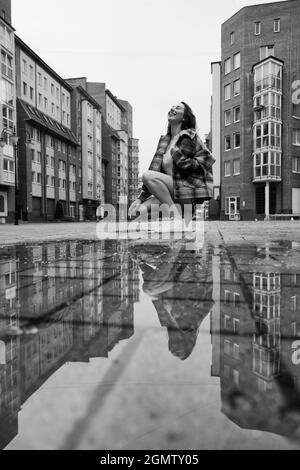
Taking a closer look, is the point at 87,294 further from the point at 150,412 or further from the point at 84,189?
the point at 84,189

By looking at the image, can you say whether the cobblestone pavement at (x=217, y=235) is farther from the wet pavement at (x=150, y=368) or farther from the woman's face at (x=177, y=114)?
the wet pavement at (x=150, y=368)

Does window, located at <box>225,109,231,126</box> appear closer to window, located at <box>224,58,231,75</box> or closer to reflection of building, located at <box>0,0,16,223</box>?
window, located at <box>224,58,231,75</box>

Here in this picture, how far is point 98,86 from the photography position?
6969cm

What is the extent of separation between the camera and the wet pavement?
622 mm

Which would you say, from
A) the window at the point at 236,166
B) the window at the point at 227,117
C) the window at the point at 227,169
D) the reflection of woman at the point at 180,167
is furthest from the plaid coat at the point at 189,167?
the window at the point at 227,117

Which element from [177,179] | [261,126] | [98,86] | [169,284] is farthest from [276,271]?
[98,86]

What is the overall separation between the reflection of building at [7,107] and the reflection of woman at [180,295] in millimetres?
34146

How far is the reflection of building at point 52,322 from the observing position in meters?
0.82

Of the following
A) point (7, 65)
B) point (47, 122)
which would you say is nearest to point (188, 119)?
point (7, 65)

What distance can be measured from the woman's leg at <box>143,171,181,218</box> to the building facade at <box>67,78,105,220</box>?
163 ft

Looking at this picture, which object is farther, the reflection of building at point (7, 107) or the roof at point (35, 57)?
the roof at point (35, 57)

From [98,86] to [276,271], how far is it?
240 feet

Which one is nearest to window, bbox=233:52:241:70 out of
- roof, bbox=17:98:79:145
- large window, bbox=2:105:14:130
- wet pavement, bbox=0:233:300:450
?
roof, bbox=17:98:79:145

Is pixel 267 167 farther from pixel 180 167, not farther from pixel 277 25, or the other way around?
pixel 180 167
